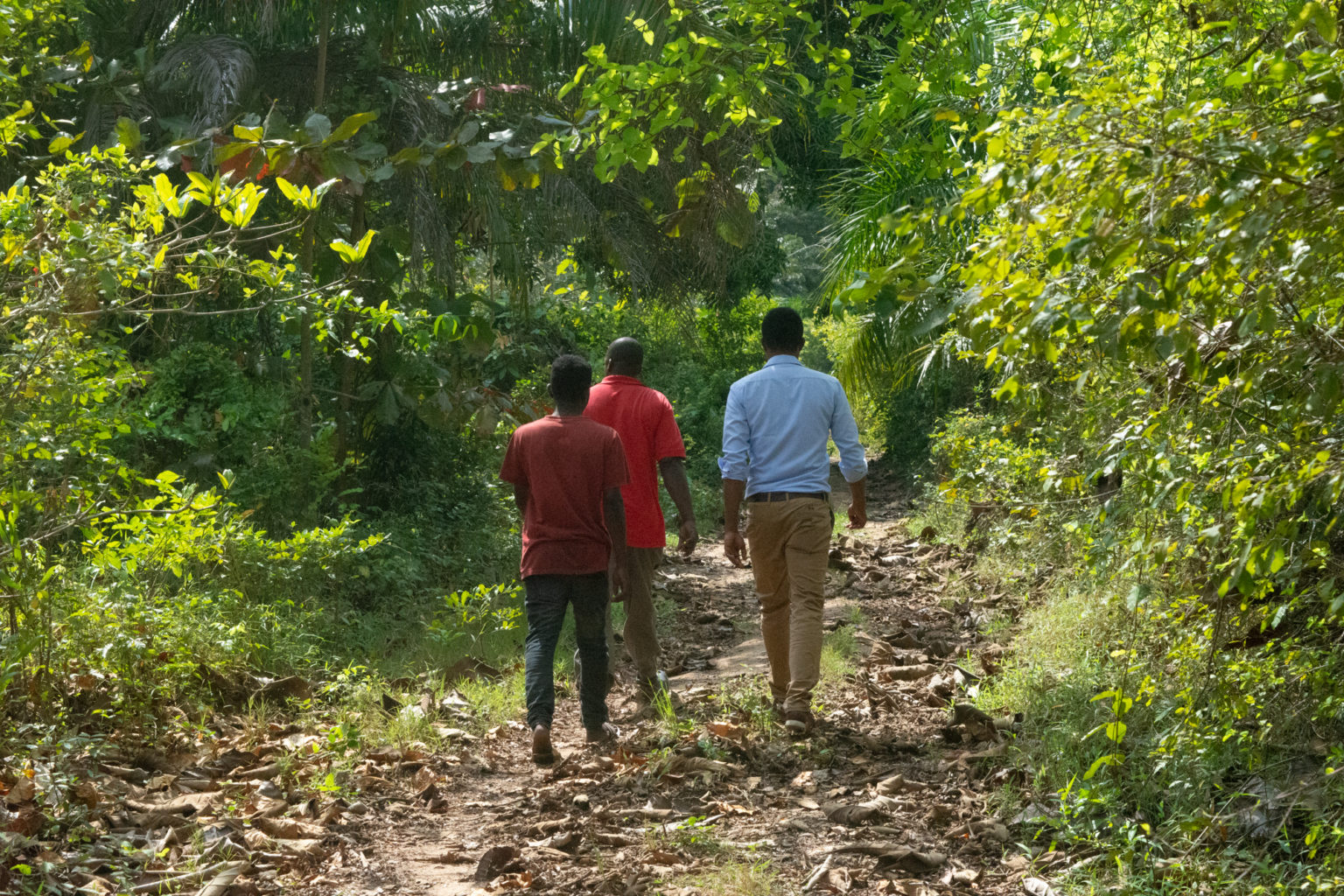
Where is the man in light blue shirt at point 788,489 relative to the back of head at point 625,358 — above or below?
below

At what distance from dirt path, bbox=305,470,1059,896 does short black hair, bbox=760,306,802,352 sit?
200 cm

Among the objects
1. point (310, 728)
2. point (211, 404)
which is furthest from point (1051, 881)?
point (211, 404)

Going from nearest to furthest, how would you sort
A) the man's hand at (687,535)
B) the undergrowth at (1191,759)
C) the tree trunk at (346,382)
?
the undergrowth at (1191,759) < the man's hand at (687,535) < the tree trunk at (346,382)

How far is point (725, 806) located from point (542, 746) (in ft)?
3.58

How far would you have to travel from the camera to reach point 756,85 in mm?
6387

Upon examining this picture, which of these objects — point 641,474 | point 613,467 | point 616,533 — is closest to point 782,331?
point 641,474

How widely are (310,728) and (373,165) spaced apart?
3506 millimetres

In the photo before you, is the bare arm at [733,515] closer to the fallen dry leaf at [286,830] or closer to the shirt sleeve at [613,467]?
the shirt sleeve at [613,467]

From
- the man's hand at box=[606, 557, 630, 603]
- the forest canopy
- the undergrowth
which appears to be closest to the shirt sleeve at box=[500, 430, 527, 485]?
the man's hand at box=[606, 557, 630, 603]

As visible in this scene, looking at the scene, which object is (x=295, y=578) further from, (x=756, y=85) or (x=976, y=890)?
(x=976, y=890)

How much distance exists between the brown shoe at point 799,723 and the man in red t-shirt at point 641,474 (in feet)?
3.22

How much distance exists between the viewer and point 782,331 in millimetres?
6645

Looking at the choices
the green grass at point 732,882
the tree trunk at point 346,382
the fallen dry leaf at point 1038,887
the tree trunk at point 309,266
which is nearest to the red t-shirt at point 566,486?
the green grass at point 732,882

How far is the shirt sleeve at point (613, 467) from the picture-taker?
6.12 m
